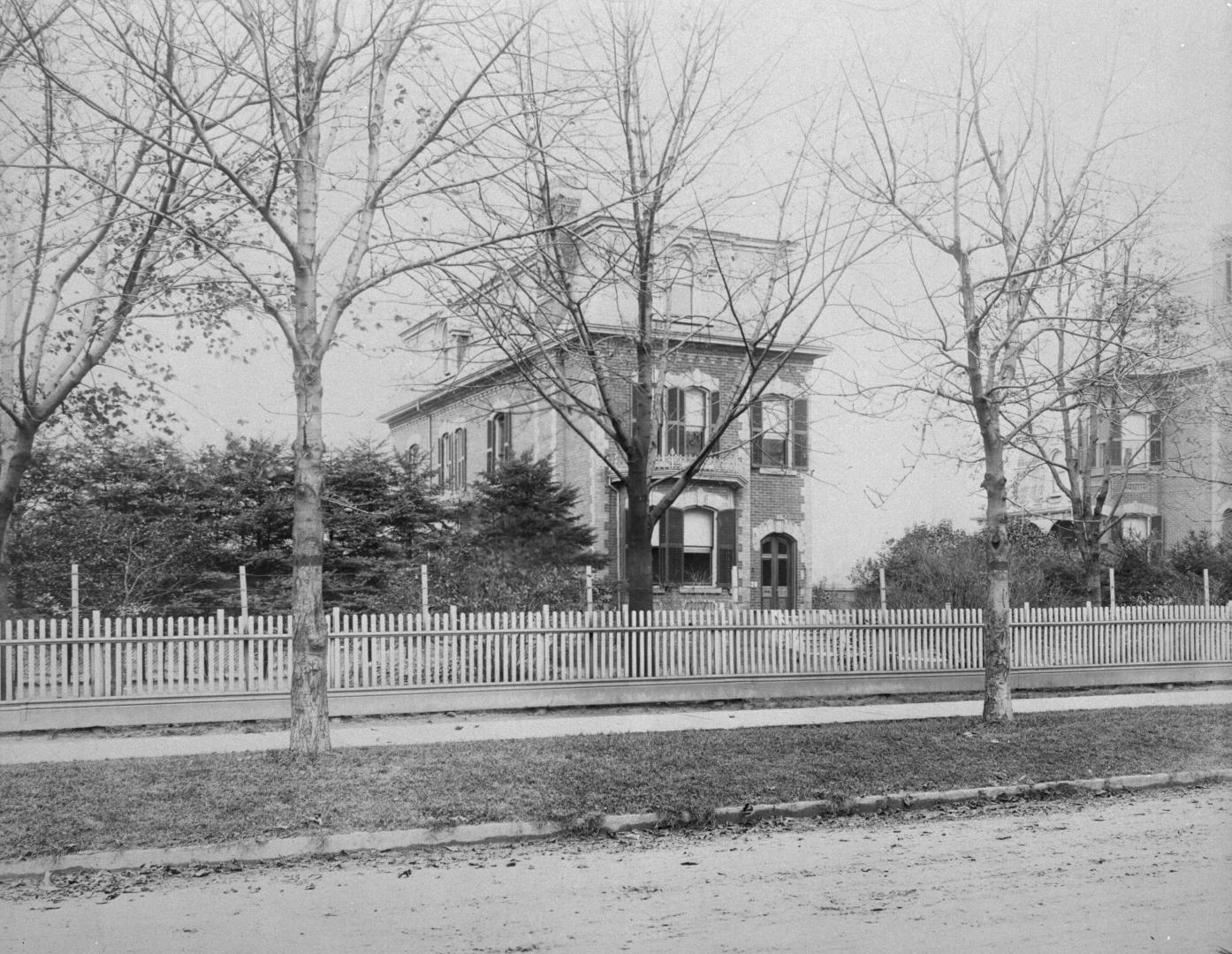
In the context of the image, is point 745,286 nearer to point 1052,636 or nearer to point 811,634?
point 811,634

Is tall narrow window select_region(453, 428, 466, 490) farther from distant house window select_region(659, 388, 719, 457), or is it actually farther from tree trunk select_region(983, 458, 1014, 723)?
tree trunk select_region(983, 458, 1014, 723)

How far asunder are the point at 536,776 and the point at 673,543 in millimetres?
21309

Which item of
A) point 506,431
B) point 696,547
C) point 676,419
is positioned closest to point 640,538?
A: point 676,419

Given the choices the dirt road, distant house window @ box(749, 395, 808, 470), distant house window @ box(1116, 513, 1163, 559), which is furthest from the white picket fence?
distant house window @ box(749, 395, 808, 470)

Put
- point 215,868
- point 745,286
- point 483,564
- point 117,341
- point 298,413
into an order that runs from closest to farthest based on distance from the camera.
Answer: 1. point 215,868
2. point 298,413
3. point 117,341
4. point 745,286
5. point 483,564

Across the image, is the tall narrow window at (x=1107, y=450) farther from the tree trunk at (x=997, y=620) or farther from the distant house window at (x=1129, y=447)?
the tree trunk at (x=997, y=620)

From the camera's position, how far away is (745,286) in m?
17.5

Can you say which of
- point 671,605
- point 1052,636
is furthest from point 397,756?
point 671,605

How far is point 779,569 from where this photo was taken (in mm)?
32750

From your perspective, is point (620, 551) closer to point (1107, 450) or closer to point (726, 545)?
point (726, 545)

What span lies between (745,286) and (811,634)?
546 cm

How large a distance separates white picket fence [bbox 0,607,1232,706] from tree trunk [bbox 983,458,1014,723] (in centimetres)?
441

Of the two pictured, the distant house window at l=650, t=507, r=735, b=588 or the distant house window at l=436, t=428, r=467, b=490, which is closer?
the distant house window at l=650, t=507, r=735, b=588

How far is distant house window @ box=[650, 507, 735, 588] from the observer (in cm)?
3075
